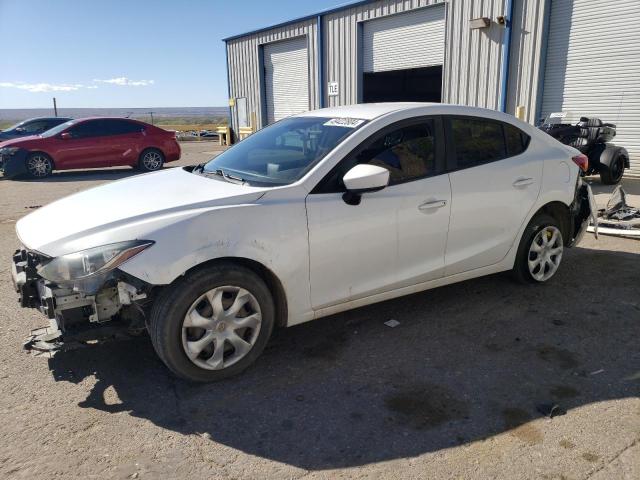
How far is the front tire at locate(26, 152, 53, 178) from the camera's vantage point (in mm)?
13227

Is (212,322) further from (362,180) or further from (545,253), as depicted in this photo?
(545,253)

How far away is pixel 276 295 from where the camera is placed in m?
3.41

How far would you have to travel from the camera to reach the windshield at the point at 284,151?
11.8 feet

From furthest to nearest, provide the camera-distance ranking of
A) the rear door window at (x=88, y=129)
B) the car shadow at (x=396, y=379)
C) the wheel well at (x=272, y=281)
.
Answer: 1. the rear door window at (x=88, y=129)
2. the wheel well at (x=272, y=281)
3. the car shadow at (x=396, y=379)

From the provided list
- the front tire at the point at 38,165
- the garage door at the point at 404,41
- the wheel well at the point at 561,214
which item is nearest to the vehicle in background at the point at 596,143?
the garage door at the point at 404,41

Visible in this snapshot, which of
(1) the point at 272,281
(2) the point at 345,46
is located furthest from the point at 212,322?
(2) the point at 345,46

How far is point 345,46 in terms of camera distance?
16672 mm

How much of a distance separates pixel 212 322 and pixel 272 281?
470 millimetres

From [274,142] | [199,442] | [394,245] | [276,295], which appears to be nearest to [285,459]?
[199,442]

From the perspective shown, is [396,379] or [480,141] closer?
[396,379]

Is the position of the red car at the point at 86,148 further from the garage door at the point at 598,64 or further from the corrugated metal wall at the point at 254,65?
the garage door at the point at 598,64

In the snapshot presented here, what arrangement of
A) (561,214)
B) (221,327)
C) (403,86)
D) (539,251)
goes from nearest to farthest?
(221,327)
(539,251)
(561,214)
(403,86)

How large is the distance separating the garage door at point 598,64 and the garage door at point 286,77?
9.03 meters

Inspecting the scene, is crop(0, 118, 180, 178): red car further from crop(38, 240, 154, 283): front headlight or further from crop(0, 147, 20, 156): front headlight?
crop(38, 240, 154, 283): front headlight
